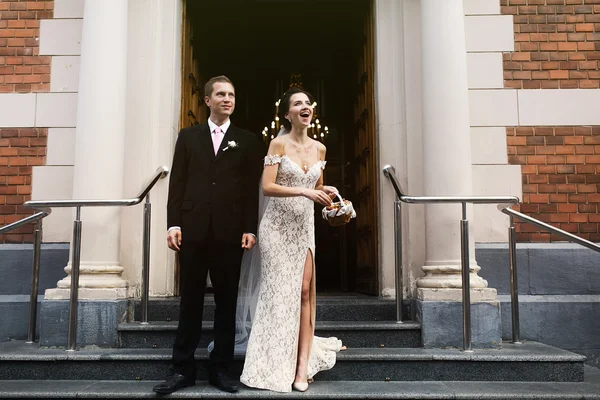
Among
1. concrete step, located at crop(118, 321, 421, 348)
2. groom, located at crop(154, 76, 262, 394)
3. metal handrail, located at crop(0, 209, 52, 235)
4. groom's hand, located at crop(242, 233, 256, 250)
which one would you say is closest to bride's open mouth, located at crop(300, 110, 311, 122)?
groom, located at crop(154, 76, 262, 394)

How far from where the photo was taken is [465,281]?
3.98m

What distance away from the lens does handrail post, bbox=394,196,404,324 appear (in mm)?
4328

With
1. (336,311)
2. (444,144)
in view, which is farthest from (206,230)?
(444,144)

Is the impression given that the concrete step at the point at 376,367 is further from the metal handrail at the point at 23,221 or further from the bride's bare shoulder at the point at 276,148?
the bride's bare shoulder at the point at 276,148

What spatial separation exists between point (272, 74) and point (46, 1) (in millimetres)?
5051

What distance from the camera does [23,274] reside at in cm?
479

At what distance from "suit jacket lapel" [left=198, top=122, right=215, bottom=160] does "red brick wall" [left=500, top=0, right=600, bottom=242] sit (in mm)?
2868

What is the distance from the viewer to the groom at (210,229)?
334 cm

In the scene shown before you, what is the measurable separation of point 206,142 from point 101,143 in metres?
1.39

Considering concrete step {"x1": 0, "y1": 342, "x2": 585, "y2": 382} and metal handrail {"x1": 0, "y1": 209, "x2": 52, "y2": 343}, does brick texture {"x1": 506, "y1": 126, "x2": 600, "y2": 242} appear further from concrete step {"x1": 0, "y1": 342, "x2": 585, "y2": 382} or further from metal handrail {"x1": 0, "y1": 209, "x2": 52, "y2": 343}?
metal handrail {"x1": 0, "y1": 209, "x2": 52, "y2": 343}

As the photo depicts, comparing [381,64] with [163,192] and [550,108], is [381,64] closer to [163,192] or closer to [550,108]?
[550,108]

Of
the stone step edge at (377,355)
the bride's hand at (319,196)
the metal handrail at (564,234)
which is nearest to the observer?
the bride's hand at (319,196)

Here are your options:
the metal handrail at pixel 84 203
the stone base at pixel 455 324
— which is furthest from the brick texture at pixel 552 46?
the metal handrail at pixel 84 203

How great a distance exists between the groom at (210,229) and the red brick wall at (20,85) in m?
2.26
